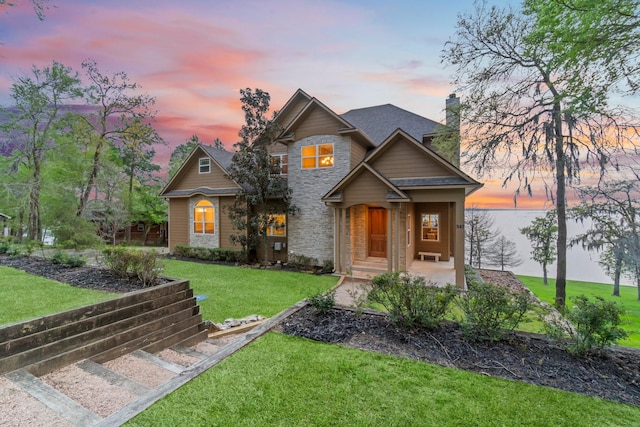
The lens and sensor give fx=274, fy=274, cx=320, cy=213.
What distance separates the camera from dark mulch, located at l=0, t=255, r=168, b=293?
660 centimetres

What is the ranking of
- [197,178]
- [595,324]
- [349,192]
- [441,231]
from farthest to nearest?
[197,178], [441,231], [349,192], [595,324]

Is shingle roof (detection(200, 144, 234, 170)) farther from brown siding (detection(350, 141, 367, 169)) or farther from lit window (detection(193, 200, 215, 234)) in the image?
brown siding (detection(350, 141, 367, 169))

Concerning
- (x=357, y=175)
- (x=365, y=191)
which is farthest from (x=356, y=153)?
(x=365, y=191)

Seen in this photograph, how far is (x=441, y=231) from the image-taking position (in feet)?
45.8

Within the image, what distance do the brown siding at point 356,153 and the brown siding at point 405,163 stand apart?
3.96ft

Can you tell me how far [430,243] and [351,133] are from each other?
701 cm

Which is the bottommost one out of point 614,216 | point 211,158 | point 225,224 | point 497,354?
point 497,354

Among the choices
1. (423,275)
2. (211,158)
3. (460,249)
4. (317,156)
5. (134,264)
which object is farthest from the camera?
(211,158)

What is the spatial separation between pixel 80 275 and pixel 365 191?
9377mm

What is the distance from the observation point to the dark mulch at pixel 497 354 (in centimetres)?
317

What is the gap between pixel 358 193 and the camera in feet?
35.7

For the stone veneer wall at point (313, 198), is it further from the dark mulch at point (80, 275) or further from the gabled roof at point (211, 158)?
the dark mulch at point (80, 275)

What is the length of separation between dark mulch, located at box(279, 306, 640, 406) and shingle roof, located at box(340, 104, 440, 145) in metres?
10.9

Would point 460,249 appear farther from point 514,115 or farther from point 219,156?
point 219,156
